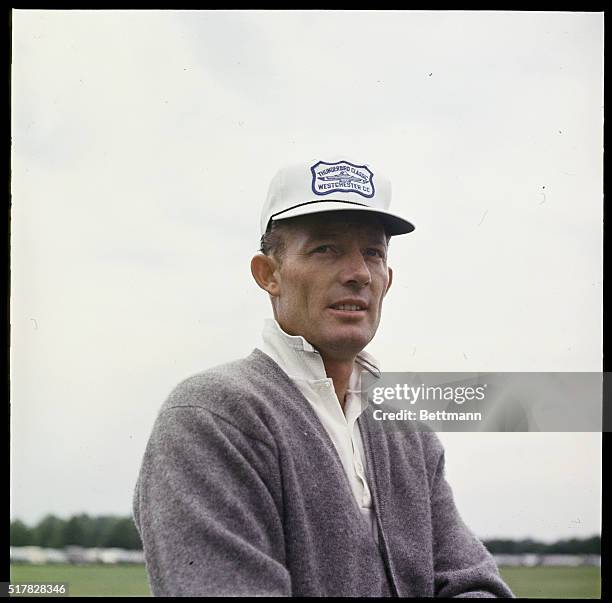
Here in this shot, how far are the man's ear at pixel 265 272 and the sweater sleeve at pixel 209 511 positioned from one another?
1.83 feet

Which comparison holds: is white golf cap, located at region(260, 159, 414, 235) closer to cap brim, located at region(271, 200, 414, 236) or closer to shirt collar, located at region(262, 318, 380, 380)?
cap brim, located at region(271, 200, 414, 236)

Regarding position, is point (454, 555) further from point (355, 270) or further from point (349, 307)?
point (355, 270)

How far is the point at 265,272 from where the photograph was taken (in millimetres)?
2730

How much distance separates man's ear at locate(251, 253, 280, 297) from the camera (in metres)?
2.70

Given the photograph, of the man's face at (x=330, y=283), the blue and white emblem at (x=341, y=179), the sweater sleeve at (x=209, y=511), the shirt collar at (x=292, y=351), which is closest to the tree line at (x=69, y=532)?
the sweater sleeve at (x=209, y=511)

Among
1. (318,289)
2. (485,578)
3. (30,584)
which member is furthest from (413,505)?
(30,584)

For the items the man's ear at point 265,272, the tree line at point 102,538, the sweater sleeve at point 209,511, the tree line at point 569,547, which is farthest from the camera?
the tree line at point 569,547

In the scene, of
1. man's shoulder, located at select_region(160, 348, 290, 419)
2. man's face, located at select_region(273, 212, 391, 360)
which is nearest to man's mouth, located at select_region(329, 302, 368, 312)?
man's face, located at select_region(273, 212, 391, 360)

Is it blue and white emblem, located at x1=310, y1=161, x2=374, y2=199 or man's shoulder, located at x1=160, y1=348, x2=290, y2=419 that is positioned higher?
blue and white emblem, located at x1=310, y1=161, x2=374, y2=199

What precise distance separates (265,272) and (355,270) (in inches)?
12.6

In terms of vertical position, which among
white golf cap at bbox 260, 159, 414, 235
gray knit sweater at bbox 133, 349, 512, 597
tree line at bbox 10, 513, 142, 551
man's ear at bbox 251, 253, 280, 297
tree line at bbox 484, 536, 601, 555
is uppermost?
white golf cap at bbox 260, 159, 414, 235

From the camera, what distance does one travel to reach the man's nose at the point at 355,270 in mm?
2582

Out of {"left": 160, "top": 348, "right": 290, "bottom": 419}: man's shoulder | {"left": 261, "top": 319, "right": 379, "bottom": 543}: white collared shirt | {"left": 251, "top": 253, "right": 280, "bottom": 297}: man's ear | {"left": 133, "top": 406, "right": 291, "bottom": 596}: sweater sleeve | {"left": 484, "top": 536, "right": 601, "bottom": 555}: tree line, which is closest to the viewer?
{"left": 133, "top": 406, "right": 291, "bottom": 596}: sweater sleeve

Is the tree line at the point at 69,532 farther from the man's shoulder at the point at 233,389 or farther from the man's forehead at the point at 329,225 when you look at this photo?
the man's forehead at the point at 329,225
